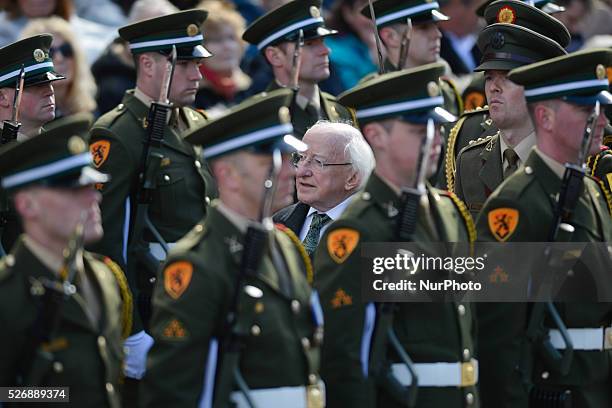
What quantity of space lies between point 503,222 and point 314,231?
1770 millimetres

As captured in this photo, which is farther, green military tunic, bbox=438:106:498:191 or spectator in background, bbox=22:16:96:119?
spectator in background, bbox=22:16:96:119

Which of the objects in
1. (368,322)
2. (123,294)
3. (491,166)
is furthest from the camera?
(491,166)

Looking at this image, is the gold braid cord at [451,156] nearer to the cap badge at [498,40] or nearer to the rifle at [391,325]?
the cap badge at [498,40]

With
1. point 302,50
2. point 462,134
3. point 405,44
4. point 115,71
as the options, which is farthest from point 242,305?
point 115,71

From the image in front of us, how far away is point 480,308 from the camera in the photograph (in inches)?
301

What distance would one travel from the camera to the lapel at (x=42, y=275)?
6262 mm

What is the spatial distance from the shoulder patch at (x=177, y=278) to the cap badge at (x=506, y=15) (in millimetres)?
4082

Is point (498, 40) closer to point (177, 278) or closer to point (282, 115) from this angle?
point (282, 115)

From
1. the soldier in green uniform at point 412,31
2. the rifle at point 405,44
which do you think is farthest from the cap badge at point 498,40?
the soldier in green uniform at point 412,31

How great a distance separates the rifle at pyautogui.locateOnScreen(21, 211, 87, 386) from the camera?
6141 mm

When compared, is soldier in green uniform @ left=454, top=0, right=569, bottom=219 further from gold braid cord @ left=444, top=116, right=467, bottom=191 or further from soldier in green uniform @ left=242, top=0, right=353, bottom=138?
soldier in green uniform @ left=242, top=0, right=353, bottom=138

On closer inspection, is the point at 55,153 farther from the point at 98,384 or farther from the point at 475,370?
the point at 475,370

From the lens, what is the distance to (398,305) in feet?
23.2

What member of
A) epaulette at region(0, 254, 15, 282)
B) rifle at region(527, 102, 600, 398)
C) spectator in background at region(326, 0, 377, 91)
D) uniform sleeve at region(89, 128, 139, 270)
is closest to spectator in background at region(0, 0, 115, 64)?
spectator in background at region(326, 0, 377, 91)
